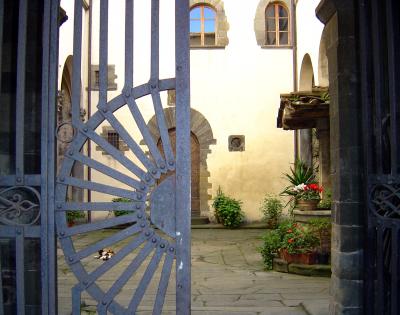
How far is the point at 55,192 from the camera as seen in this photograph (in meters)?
2.88

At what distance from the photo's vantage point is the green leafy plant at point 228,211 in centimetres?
1296

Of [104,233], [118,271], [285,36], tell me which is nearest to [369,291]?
[118,271]

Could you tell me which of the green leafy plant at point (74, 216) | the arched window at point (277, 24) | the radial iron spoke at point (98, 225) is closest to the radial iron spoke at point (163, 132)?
the radial iron spoke at point (98, 225)

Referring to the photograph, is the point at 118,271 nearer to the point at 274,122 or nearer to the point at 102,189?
the point at 102,189

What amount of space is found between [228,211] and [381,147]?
9.88m

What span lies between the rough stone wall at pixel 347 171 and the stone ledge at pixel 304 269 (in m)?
3.22

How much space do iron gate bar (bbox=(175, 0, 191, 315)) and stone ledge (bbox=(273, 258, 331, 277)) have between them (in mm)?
4172

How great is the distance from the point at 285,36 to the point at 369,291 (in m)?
11.8

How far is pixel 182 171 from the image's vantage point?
9.14ft

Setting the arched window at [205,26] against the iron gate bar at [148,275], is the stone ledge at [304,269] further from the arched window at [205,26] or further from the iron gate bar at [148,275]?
the arched window at [205,26]

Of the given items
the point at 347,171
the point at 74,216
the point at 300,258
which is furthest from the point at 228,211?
the point at 347,171

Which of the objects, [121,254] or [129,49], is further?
[129,49]

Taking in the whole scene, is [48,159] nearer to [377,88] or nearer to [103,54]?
[103,54]

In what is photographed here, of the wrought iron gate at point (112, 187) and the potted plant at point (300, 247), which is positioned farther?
the potted plant at point (300, 247)
